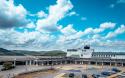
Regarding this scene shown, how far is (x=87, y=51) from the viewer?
19162 centimetres

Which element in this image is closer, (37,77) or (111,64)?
(37,77)

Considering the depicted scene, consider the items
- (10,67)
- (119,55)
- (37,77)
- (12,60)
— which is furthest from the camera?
(119,55)

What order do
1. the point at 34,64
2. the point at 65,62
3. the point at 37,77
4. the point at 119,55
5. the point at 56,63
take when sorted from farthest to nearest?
the point at 119,55 < the point at 65,62 < the point at 56,63 < the point at 34,64 < the point at 37,77

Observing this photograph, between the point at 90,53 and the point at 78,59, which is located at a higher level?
the point at 90,53

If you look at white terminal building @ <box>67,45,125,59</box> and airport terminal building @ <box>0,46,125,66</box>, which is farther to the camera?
white terminal building @ <box>67,45,125,59</box>

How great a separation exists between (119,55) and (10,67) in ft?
345

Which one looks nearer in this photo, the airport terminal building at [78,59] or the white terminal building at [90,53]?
the airport terminal building at [78,59]

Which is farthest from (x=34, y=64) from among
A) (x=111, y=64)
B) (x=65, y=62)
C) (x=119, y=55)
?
(x=119, y=55)

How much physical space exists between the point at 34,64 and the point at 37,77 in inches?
2491

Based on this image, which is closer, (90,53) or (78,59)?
(78,59)

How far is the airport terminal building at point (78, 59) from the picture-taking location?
483 feet

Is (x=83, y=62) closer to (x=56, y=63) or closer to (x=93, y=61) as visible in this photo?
(x=93, y=61)

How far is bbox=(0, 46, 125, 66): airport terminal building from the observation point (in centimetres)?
14732

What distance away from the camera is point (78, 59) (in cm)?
17925
